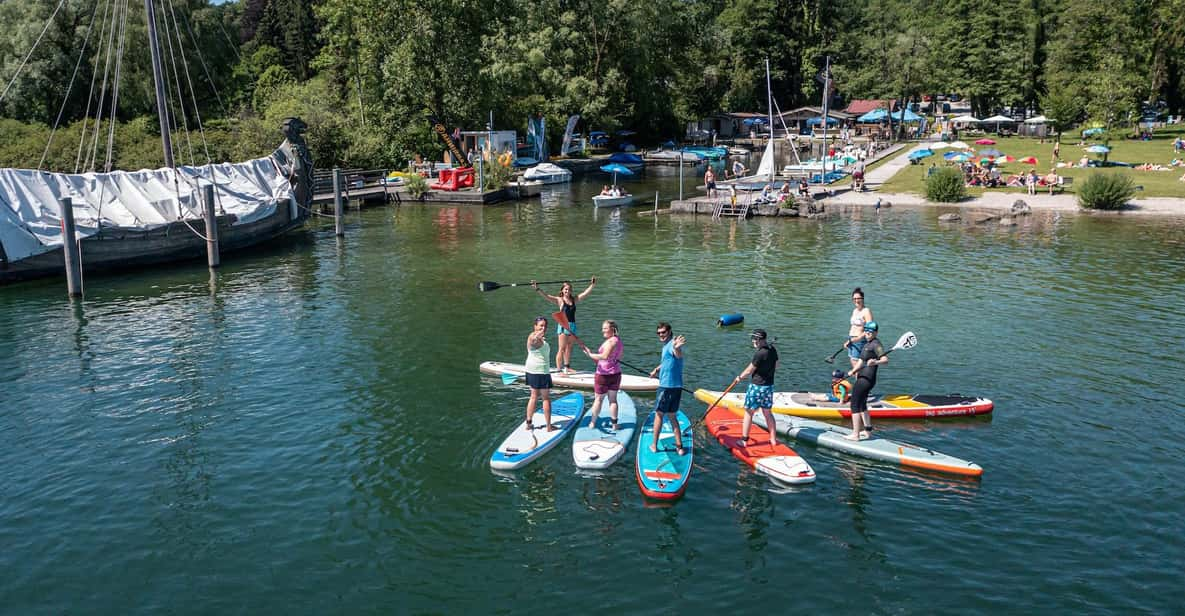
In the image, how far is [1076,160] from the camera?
2778 inches

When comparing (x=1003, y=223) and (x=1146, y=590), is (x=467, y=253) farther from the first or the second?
(x=1146, y=590)

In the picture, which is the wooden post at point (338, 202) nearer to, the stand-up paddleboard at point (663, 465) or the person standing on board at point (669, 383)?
the stand-up paddleboard at point (663, 465)

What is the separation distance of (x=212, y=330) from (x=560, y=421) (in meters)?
14.0

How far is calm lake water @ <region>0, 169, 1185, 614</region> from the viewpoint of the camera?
13.0 m

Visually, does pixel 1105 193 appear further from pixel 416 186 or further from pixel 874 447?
pixel 416 186

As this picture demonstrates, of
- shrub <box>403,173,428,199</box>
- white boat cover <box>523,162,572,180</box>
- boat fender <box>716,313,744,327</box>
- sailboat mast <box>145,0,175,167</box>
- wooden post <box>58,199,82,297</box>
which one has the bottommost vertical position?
boat fender <box>716,313,744,327</box>

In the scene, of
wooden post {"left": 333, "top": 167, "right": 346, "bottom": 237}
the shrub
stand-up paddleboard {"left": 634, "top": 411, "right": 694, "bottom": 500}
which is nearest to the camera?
stand-up paddleboard {"left": 634, "top": 411, "right": 694, "bottom": 500}

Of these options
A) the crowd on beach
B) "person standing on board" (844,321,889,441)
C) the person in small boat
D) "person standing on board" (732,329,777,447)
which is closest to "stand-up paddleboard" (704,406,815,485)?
the crowd on beach

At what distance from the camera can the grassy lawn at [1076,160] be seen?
54.3m

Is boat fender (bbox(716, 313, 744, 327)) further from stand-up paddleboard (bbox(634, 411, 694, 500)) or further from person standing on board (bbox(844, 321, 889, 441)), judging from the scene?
person standing on board (bbox(844, 321, 889, 441))

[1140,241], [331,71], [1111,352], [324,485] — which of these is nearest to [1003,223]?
[1140,241]

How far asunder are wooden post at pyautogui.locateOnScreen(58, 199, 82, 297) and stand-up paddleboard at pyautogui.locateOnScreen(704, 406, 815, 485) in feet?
81.4

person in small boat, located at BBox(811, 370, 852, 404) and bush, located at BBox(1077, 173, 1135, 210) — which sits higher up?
bush, located at BBox(1077, 173, 1135, 210)

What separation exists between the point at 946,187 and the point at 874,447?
129 ft
